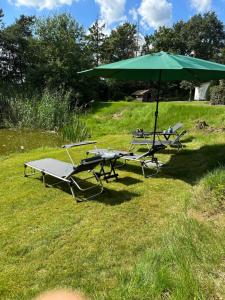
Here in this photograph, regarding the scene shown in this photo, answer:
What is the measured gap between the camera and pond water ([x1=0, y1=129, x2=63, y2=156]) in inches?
397

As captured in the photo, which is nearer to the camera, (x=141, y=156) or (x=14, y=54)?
(x=141, y=156)

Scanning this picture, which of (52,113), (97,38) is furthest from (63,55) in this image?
(97,38)

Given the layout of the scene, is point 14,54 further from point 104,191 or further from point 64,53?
Result: point 104,191

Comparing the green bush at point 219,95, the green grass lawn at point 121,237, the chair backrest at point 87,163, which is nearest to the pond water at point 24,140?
the green grass lawn at point 121,237

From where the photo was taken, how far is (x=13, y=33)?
94.3ft

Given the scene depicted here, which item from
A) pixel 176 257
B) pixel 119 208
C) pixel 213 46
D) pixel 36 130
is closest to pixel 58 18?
pixel 36 130

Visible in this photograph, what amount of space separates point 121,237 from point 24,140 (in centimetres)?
842

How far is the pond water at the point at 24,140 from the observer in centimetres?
1009

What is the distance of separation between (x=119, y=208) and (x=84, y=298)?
1896 mm

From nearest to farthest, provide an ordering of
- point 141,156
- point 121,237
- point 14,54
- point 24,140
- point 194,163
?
point 121,237, point 141,156, point 194,163, point 24,140, point 14,54

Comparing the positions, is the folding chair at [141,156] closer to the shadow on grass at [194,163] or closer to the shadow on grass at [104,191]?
the shadow on grass at [194,163]

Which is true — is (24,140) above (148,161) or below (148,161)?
below

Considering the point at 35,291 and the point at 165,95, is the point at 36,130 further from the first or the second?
the point at 165,95

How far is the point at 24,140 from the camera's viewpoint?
1123 cm
